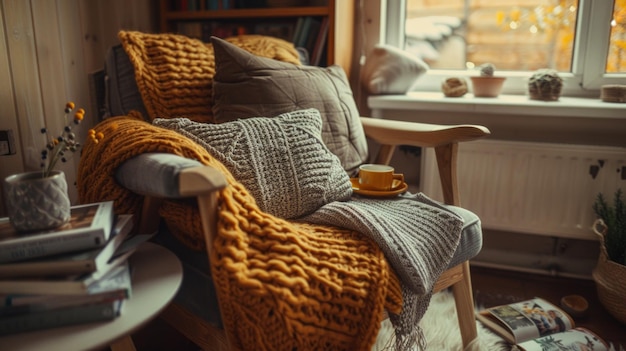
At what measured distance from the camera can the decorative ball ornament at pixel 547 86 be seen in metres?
1.61

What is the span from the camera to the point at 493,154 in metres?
1.65

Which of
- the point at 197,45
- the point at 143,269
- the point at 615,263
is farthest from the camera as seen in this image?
the point at 615,263

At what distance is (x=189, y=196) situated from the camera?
69cm

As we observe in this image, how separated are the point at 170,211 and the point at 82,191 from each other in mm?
229

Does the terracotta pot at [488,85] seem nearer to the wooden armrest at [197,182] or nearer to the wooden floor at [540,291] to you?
the wooden floor at [540,291]

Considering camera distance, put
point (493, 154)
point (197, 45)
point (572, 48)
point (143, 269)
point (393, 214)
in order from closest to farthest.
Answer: point (143, 269)
point (393, 214)
point (197, 45)
point (493, 154)
point (572, 48)

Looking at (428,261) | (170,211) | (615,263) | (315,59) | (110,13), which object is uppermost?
(110,13)

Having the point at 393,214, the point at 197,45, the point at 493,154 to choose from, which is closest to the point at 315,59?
the point at 197,45

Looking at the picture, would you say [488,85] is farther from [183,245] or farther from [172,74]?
[183,245]

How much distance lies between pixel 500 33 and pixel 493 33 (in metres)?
0.03

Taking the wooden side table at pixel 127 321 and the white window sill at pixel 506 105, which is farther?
the white window sill at pixel 506 105

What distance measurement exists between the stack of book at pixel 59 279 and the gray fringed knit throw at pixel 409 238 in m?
0.42

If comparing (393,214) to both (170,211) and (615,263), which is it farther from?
(615,263)

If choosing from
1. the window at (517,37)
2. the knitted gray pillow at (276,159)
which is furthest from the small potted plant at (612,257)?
the knitted gray pillow at (276,159)
